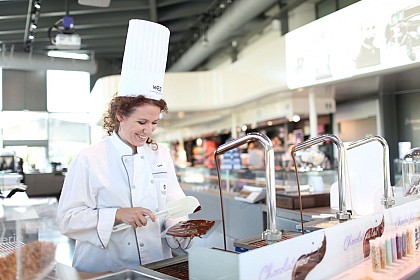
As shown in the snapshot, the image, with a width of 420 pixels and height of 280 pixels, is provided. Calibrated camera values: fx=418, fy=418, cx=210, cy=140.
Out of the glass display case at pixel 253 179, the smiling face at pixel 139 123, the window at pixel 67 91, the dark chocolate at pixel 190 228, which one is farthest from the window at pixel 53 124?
the dark chocolate at pixel 190 228

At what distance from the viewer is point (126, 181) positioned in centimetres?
157

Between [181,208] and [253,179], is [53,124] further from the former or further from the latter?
[181,208]

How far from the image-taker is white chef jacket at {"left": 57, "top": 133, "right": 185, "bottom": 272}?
1.45m

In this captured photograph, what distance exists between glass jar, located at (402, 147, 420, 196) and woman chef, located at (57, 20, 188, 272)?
117cm

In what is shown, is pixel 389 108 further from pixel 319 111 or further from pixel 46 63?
pixel 46 63

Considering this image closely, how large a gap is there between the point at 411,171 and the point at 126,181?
1.44m

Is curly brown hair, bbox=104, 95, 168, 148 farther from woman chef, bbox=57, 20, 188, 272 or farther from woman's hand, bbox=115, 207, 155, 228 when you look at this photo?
woman's hand, bbox=115, 207, 155, 228

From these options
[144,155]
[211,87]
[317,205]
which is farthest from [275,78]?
[144,155]

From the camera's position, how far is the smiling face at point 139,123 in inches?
59.9

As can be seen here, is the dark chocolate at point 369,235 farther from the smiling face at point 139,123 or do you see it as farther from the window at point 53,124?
the window at point 53,124

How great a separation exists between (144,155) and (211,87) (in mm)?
6942

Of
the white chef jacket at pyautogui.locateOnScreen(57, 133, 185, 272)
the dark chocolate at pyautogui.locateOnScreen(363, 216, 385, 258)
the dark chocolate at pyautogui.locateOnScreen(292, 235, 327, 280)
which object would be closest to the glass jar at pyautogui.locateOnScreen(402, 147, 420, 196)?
the dark chocolate at pyautogui.locateOnScreen(363, 216, 385, 258)

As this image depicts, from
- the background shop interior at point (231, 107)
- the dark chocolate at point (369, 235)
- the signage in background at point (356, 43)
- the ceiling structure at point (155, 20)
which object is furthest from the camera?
the ceiling structure at point (155, 20)

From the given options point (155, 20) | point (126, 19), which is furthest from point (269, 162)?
point (126, 19)
